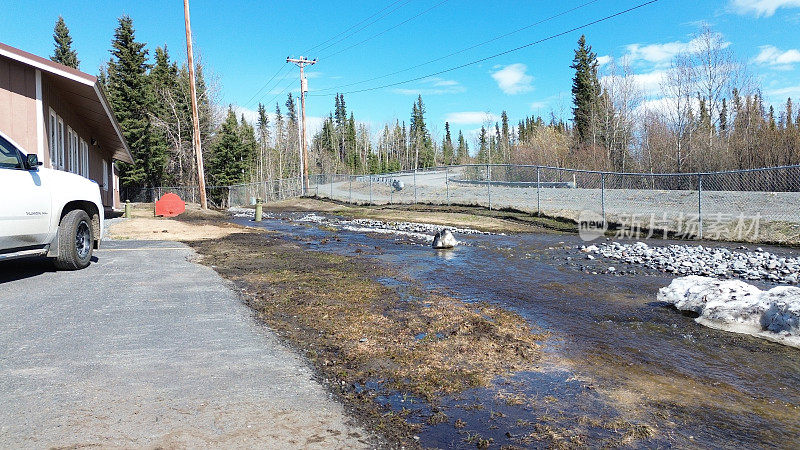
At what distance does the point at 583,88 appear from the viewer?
174 ft

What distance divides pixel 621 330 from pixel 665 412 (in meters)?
2.13

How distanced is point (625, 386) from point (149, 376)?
3.48 m

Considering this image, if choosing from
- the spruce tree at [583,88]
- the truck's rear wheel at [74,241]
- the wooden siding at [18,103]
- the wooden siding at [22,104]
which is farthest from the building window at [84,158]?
the spruce tree at [583,88]

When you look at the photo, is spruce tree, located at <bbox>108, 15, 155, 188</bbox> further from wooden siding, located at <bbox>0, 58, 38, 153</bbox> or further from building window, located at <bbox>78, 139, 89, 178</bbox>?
wooden siding, located at <bbox>0, 58, 38, 153</bbox>

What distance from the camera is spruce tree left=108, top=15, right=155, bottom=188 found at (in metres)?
44.2

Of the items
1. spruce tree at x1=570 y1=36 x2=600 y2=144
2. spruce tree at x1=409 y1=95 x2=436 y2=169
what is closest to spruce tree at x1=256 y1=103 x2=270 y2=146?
spruce tree at x1=409 y1=95 x2=436 y2=169

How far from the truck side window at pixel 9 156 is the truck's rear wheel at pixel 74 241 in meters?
1.05

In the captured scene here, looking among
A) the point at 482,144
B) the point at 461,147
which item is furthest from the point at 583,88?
the point at 461,147

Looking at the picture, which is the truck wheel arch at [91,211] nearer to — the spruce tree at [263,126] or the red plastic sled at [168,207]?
the red plastic sled at [168,207]

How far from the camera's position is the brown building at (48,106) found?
11.9 meters

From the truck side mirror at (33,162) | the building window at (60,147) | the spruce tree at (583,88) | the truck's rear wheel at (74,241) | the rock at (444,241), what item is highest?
the spruce tree at (583,88)

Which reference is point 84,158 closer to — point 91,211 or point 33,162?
point 91,211

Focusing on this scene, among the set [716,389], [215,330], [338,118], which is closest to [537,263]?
[716,389]

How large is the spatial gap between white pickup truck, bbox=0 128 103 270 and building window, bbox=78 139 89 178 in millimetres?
14064
